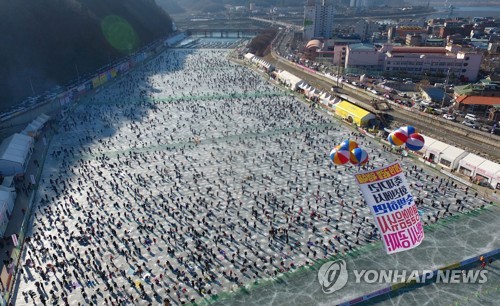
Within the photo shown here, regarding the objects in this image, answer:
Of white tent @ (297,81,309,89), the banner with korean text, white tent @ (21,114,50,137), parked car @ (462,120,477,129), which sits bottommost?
white tent @ (21,114,50,137)

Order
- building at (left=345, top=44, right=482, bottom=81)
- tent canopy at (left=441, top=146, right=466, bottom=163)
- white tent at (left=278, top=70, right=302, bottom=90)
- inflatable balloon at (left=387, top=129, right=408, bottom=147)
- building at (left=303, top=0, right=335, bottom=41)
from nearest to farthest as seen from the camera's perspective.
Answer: inflatable balloon at (left=387, top=129, right=408, bottom=147)
tent canopy at (left=441, top=146, right=466, bottom=163)
white tent at (left=278, top=70, right=302, bottom=90)
building at (left=345, top=44, right=482, bottom=81)
building at (left=303, top=0, right=335, bottom=41)

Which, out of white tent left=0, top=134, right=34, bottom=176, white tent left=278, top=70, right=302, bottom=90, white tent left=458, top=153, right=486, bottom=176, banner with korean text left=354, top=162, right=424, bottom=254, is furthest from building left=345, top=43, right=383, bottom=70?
banner with korean text left=354, top=162, right=424, bottom=254

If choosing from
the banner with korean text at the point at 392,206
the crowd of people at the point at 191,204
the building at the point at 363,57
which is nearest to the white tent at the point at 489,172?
the crowd of people at the point at 191,204

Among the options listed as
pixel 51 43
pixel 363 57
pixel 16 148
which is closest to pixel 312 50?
pixel 363 57

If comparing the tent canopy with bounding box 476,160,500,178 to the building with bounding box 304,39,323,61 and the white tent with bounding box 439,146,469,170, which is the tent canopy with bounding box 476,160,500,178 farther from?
the building with bounding box 304,39,323,61

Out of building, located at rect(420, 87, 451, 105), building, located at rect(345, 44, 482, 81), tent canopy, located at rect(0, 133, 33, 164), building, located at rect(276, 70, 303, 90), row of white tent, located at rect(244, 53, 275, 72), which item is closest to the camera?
tent canopy, located at rect(0, 133, 33, 164)

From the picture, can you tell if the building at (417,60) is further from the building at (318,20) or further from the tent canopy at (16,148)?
the tent canopy at (16,148)

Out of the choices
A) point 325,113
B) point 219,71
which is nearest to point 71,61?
point 219,71
